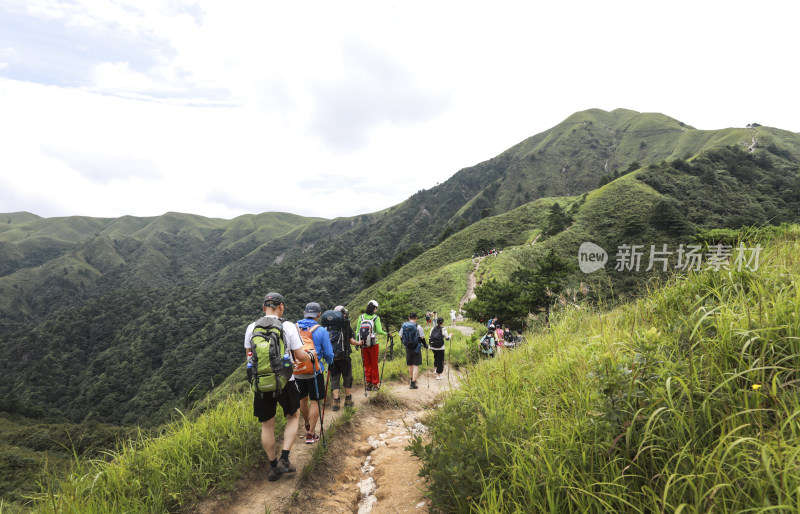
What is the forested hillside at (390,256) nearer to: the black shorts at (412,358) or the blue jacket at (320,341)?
the blue jacket at (320,341)

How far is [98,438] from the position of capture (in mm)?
15562

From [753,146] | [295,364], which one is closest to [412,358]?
[295,364]

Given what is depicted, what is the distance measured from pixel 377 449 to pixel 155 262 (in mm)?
229831

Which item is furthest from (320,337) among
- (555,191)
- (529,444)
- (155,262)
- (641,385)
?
(155,262)

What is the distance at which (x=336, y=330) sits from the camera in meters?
5.44

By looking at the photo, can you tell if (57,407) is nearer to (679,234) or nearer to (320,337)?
(320,337)

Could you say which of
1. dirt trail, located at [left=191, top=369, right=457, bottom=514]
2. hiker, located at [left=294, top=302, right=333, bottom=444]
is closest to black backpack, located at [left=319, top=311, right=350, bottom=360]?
hiker, located at [left=294, top=302, right=333, bottom=444]

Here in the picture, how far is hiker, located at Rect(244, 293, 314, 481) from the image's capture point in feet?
11.2

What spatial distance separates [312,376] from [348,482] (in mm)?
1289

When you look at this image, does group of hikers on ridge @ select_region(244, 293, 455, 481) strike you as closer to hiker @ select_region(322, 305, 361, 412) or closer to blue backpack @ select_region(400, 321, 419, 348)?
hiker @ select_region(322, 305, 361, 412)

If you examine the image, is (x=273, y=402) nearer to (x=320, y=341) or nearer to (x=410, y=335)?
(x=320, y=341)

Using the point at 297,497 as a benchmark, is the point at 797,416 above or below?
above

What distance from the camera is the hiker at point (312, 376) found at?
4.23 metres

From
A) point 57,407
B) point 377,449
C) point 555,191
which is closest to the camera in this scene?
point 377,449
